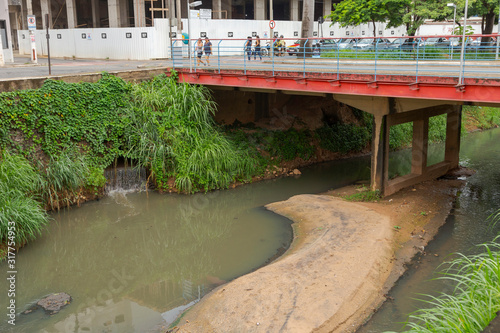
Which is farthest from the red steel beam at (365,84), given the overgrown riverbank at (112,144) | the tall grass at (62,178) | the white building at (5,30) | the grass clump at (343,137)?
the white building at (5,30)

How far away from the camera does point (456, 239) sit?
15227mm

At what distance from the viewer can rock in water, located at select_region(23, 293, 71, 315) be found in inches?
460

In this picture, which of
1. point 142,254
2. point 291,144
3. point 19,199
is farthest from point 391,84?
point 19,199

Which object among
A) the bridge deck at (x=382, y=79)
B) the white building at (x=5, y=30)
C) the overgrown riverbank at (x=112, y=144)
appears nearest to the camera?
the bridge deck at (x=382, y=79)

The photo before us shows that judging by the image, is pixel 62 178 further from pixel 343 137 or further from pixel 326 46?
pixel 343 137

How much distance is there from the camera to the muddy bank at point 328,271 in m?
10.5

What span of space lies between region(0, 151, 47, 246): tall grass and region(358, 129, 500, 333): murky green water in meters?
9.82

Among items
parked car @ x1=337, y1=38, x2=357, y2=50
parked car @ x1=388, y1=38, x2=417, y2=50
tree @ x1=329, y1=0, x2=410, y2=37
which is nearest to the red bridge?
parked car @ x1=388, y1=38, x2=417, y2=50

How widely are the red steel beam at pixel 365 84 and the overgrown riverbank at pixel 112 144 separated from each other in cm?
212

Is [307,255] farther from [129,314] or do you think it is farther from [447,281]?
[129,314]

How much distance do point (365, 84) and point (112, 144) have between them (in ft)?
33.0

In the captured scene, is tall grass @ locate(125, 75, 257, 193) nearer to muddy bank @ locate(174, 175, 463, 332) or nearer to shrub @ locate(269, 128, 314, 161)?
shrub @ locate(269, 128, 314, 161)

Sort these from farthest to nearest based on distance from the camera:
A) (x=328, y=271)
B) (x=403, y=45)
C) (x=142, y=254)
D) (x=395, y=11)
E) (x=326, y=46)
→ (x=395, y=11) < (x=403, y=45) < (x=326, y=46) < (x=142, y=254) < (x=328, y=271)

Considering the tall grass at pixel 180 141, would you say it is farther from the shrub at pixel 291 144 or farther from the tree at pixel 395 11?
the tree at pixel 395 11
